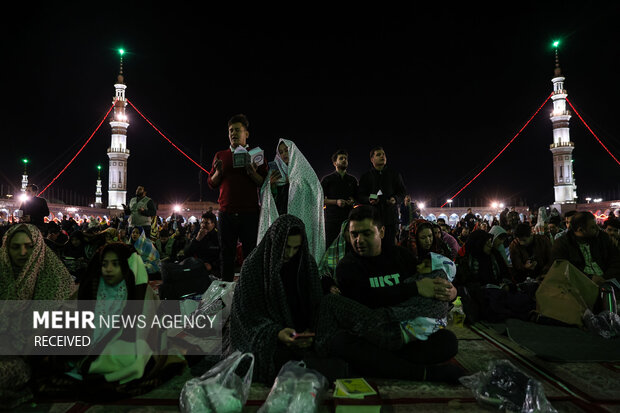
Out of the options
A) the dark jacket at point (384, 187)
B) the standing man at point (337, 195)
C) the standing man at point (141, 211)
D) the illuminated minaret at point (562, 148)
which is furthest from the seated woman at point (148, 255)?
the illuminated minaret at point (562, 148)

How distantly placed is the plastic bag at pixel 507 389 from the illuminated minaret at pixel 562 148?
33.4 metres

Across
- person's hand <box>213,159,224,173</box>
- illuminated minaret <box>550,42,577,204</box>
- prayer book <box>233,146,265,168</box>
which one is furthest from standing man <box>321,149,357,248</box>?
illuminated minaret <box>550,42,577,204</box>

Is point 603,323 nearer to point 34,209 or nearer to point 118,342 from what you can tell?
point 118,342

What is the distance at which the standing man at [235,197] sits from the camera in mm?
3127

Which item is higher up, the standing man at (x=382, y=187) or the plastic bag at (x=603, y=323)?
the standing man at (x=382, y=187)

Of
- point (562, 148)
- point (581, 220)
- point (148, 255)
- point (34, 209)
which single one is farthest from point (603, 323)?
point (562, 148)

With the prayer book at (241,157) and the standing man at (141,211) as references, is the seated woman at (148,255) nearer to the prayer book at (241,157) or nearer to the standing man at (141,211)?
the standing man at (141,211)

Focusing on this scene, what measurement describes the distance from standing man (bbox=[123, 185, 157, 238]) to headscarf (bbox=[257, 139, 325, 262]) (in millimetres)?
3053

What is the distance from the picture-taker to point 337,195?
4.01 meters

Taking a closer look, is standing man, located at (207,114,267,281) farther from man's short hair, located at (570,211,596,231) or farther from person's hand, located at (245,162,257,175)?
man's short hair, located at (570,211,596,231)

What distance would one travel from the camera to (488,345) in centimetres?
256

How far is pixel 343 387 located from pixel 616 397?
4.22 feet

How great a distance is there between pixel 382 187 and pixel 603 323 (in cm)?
214

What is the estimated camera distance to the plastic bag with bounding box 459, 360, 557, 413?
4.91 ft
